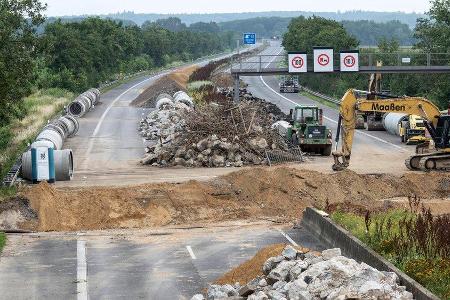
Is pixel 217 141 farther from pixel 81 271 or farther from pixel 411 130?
pixel 81 271

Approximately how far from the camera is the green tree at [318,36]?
109 m

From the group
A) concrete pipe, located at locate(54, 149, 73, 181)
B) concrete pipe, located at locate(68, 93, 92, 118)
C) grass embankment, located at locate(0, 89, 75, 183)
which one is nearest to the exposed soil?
grass embankment, located at locate(0, 89, 75, 183)

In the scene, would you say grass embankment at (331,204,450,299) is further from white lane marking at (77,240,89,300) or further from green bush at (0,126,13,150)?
green bush at (0,126,13,150)

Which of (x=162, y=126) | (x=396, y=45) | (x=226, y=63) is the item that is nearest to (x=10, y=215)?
(x=162, y=126)

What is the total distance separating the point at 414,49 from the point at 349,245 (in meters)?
82.7

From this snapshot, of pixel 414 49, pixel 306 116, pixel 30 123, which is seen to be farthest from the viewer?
pixel 414 49

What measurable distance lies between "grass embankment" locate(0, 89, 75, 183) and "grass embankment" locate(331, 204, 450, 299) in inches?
732

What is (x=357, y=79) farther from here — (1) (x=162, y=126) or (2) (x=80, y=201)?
(2) (x=80, y=201)

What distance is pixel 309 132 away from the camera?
4941cm

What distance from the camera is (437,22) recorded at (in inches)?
3772

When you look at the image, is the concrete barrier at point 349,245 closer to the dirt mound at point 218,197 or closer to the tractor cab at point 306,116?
the dirt mound at point 218,197

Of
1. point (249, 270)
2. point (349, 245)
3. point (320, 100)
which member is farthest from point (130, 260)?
point (320, 100)

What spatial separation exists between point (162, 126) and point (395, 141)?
14.0 m

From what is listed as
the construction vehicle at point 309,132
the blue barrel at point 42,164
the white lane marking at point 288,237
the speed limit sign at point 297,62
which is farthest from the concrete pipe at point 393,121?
the white lane marking at point 288,237
